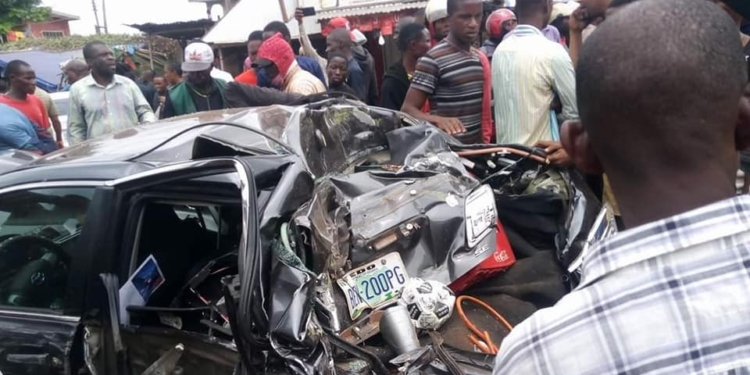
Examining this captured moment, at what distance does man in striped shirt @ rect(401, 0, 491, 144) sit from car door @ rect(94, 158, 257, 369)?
1918 mm

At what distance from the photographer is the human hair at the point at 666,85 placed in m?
0.89

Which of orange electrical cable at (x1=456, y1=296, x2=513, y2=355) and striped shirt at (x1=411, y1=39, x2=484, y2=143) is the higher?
striped shirt at (x1=411, y1=39, x2=484, y2=143)

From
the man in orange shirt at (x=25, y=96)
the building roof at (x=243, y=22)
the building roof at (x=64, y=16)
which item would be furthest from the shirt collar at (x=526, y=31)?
the building roof at (x=64, y=16)

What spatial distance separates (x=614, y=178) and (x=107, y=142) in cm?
275

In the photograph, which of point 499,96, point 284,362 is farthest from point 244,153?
point 499,96

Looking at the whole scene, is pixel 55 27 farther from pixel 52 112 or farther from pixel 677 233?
pixel 677 233

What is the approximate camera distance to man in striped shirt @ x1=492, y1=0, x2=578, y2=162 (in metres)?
3.80

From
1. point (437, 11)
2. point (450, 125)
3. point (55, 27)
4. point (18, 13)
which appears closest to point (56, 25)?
point (55, 27)

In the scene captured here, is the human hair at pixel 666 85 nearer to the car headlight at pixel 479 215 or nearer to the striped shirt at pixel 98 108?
the car headlight at pixel 479 215

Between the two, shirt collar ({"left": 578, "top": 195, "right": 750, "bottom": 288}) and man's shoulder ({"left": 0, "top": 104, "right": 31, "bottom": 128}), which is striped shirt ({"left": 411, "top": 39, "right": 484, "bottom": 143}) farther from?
man's shoulder ({"left": 0, "top": 104, "right": 31, "bottom": 128})

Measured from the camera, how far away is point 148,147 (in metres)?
2.95

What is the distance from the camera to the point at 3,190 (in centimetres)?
288

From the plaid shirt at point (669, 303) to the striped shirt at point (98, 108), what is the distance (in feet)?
18.4

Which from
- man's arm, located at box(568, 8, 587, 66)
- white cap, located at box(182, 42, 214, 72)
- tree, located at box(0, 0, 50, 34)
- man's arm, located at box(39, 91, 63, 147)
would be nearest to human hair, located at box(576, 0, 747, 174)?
man's arm, located at box(568, 8, 587, 66)
